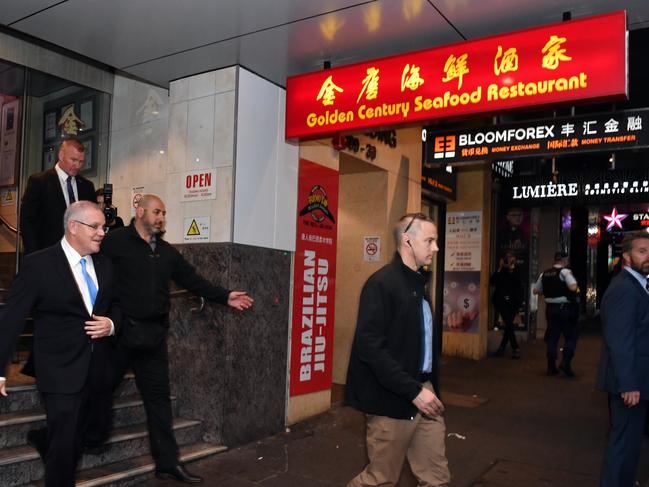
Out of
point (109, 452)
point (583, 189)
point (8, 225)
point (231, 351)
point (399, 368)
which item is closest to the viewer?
point (399, 368)

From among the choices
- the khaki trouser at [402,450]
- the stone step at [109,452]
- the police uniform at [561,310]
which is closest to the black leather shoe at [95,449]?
the stone step at [109,452]

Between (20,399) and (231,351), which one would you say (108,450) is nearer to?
(20,399)

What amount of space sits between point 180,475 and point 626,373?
3079 mm

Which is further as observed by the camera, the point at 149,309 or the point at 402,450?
the point at 149,309

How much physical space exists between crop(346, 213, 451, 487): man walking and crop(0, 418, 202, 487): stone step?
2267 millimetres

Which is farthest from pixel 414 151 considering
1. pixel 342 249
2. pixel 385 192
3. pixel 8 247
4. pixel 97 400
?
pixel 97 400

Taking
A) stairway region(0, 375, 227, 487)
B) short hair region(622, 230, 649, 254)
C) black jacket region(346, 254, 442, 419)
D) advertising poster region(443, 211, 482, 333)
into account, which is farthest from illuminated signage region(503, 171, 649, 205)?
black jacket region(346, 254, 442, 419)

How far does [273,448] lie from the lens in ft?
18.1

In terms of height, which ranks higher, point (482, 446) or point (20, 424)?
point (20, 424)

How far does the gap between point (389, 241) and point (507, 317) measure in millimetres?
3879

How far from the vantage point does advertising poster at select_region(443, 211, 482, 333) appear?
11.1 metres

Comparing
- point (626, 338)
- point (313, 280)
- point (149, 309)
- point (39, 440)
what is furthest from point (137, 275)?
point (626, 338)

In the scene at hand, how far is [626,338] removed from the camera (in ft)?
12.7

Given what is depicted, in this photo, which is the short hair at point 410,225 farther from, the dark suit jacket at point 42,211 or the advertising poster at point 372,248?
the advertising poster at point 372,248
